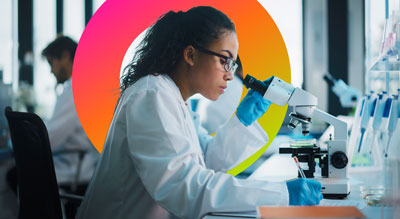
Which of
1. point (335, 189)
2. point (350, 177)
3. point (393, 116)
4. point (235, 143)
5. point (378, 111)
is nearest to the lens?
point (335, 189)

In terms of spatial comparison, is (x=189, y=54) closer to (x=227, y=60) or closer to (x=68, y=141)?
(x=227, y=60)

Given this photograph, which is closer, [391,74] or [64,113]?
[391,74]

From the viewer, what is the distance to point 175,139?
1.15 metres

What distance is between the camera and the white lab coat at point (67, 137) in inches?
113

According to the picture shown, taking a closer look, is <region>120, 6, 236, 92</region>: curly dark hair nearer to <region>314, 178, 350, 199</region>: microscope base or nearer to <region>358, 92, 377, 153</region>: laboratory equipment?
<region>314, 178, 350, 199</region>: microscope base

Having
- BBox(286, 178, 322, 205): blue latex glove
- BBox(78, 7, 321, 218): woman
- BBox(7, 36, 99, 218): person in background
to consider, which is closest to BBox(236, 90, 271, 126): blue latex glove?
BBox(78, 7, 321, 218): woman

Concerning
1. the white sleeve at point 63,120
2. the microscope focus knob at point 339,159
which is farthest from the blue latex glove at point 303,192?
the white sleeve at point 63,120

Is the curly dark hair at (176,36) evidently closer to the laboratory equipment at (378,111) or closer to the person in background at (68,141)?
the laboratory equipment at (378,111)

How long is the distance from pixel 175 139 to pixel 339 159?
735 millimetres

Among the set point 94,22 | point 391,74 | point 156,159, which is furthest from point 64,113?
point 391,74

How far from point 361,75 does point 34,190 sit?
4.08 m

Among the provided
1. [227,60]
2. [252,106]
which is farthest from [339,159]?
[227,60]

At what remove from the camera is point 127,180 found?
1295 millimetres

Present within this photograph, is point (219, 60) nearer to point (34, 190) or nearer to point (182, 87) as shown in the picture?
point (182, 87)
